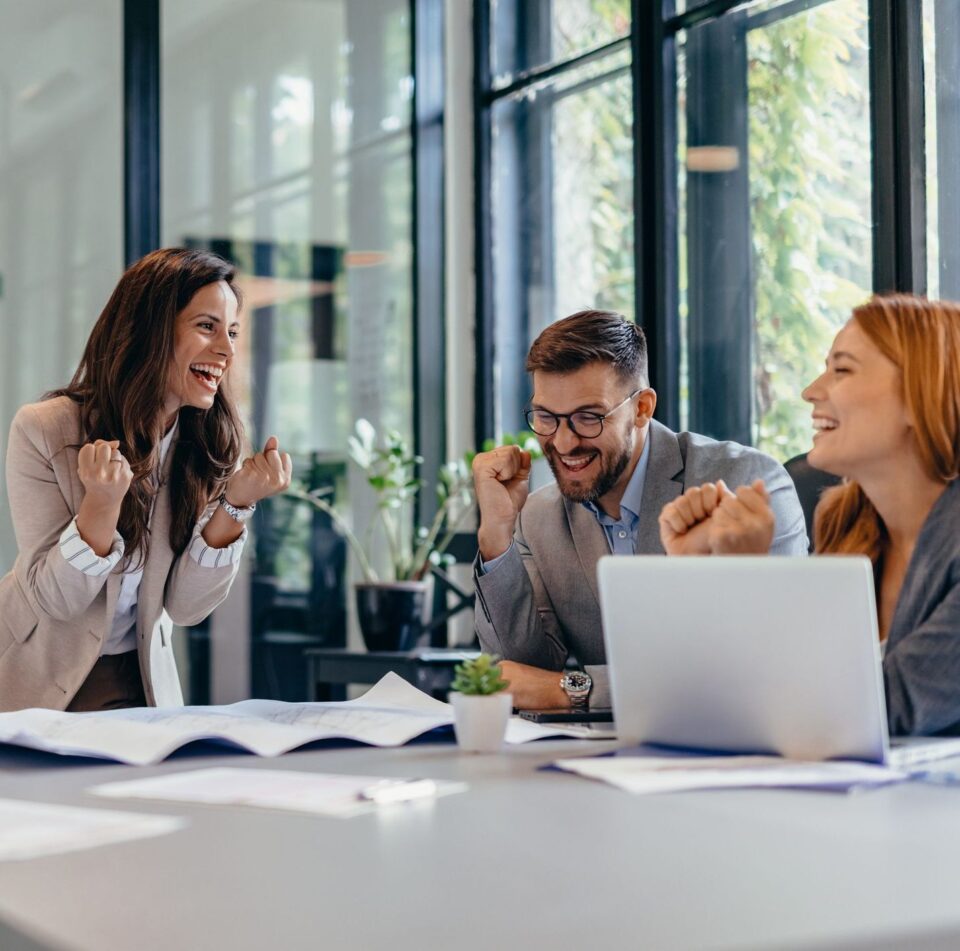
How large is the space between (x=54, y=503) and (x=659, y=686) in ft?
4.82

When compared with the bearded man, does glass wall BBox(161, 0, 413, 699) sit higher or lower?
higher

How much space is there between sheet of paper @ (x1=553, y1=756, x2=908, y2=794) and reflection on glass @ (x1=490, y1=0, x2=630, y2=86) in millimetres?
3782

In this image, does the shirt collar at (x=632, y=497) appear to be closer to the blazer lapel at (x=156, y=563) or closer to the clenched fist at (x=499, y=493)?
the clenched fist at (x=499, y=493)

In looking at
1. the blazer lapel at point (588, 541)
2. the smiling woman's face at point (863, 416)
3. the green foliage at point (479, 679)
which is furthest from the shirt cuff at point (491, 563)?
the green foliage at point (479, 679)

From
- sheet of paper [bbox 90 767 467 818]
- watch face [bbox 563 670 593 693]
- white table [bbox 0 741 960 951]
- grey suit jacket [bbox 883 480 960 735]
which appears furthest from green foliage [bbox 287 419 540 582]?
white table [bbox 0 741 960 951]

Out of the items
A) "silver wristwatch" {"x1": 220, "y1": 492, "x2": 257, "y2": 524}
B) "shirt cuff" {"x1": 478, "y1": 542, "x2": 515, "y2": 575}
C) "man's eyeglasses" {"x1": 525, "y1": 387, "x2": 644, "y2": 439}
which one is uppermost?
"man's eyeglasses" {"x1": 525, "y1": 387, "x2": 644, "y2": 439}

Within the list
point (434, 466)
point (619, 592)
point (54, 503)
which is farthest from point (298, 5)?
point (619, 592)

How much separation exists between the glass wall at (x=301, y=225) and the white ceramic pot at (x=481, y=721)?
11.6 feet

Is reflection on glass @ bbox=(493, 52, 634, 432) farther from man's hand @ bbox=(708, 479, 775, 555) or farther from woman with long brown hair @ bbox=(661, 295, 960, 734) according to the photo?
man's hand @ bbox=(708, 479, 775, 555)

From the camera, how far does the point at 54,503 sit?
254 centimetres

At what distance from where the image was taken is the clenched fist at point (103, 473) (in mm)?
2285

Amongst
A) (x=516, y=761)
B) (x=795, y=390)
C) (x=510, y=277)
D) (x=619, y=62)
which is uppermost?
(x=619, y=62)

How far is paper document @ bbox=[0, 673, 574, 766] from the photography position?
5.05 ft

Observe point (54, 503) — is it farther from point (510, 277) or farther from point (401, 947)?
point (510, 277)
